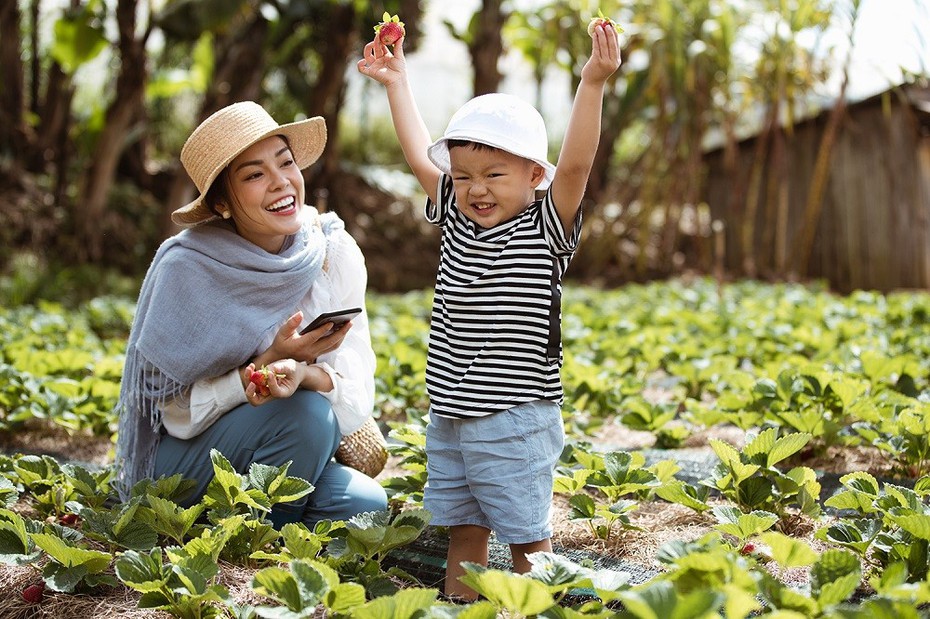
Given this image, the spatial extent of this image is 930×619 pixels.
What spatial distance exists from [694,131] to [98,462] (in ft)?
27.0

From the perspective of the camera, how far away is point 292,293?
2586 millimetres

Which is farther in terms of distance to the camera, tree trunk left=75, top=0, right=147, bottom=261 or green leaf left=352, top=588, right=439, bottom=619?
tree trunk left=75, top=0, right=147, bottom=261

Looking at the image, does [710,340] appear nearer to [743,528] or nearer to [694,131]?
[743,528]

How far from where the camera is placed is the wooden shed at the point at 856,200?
32.9ft

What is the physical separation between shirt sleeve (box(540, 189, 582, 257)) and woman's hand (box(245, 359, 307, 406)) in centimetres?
72

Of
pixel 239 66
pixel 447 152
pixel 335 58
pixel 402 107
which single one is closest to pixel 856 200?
pixel 335 58

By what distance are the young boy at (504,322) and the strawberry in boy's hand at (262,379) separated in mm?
411

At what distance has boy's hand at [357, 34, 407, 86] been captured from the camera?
92.9 inches

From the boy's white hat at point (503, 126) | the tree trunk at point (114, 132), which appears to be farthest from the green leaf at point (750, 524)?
the tree trunk at point (114, 132)

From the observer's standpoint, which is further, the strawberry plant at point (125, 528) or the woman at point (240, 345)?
the woman at point (240, 345)

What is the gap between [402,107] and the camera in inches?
94.3

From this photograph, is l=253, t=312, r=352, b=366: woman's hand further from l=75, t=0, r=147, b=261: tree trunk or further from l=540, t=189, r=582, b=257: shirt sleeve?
l=75, t=0, r=147, b=261: tree trunk

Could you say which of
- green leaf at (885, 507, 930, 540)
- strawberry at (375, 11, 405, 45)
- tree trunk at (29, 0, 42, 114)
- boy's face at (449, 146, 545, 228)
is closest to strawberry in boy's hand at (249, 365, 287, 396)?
boy's face at (449, 146, 545, 228)

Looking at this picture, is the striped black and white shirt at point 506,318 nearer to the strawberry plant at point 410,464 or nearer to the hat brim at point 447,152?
the hat brim at point 447,152
